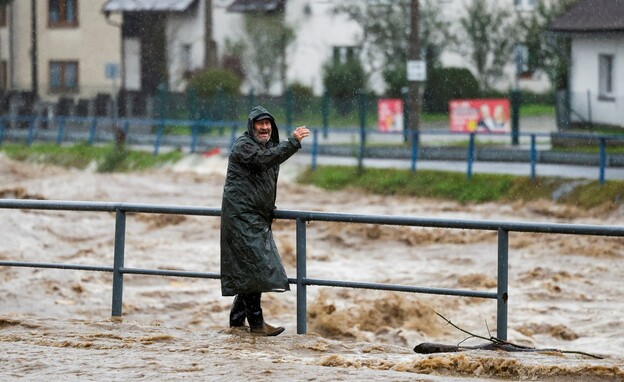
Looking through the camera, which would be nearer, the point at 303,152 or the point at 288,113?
the point at 303,152

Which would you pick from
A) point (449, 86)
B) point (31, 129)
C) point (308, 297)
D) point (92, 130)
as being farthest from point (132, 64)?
point (308, 297)

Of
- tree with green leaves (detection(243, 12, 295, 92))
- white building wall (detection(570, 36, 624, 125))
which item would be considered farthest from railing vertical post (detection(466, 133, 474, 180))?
tree with green leaves (detection(243, 12, 295, 92))

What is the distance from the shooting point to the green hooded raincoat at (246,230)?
31.6 ft

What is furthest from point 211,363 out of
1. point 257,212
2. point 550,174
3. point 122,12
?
point 122,12

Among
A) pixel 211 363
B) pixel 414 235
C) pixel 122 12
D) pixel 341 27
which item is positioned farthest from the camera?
pixel 122 12

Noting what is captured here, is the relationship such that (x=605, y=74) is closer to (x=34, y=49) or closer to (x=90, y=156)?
(x=90, y=156)

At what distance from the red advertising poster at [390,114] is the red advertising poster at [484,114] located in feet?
6.69

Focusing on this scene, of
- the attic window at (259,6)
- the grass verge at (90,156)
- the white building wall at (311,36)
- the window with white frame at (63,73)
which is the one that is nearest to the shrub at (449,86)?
the white building wall at (311,36)

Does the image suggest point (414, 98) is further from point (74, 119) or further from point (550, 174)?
point (74, 119)

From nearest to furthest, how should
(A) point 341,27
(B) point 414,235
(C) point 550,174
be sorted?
(B) point 414,235
(C) point 550,174
(A) point 341,27

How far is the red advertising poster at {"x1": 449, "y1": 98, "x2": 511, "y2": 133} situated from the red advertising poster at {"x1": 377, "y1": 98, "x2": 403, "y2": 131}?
204 centimetres

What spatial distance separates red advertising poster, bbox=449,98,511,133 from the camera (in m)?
34.7

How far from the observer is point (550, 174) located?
29906 mm

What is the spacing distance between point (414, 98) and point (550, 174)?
7.05 metres
